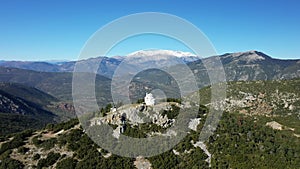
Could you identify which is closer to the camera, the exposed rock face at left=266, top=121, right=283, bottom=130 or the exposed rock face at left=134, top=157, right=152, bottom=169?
the exposed rock face at left=134, top=157, right=152, bottom=169

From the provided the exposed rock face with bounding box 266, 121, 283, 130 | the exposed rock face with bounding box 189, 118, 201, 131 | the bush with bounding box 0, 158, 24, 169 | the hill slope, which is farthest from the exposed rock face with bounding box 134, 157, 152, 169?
the exposed rock face with bounding box 266, 121, 283, 130

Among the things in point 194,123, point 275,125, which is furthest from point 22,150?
point 275,125

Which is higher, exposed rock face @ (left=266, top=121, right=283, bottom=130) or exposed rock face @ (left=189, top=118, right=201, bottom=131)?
exposed rock face @ (left=189, top=118, right=201, bottom=131)

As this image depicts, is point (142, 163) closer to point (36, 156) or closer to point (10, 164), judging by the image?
point (36, 156)

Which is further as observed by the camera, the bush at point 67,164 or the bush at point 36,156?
the bush at point 36,156

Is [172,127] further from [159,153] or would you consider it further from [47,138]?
[47,138]

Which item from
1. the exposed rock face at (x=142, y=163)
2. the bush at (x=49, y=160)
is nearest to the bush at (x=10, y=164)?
the bush at (x=49, y=160)

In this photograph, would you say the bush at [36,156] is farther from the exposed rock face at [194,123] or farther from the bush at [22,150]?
the exposed rock face at [194,123]

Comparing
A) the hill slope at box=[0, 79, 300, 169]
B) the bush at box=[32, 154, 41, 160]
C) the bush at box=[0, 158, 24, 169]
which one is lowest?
the bush at box=[0, 158, 24, 169]

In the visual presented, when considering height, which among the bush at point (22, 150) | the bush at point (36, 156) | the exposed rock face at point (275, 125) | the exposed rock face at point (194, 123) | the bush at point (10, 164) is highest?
the exposed rock face at point (194, 123)

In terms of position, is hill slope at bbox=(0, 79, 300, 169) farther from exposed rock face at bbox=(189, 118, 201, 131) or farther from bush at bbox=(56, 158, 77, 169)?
exposed rock face at bbox=(189, 118, 201, 131)

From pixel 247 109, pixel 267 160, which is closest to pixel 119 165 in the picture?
pixel 267 160
